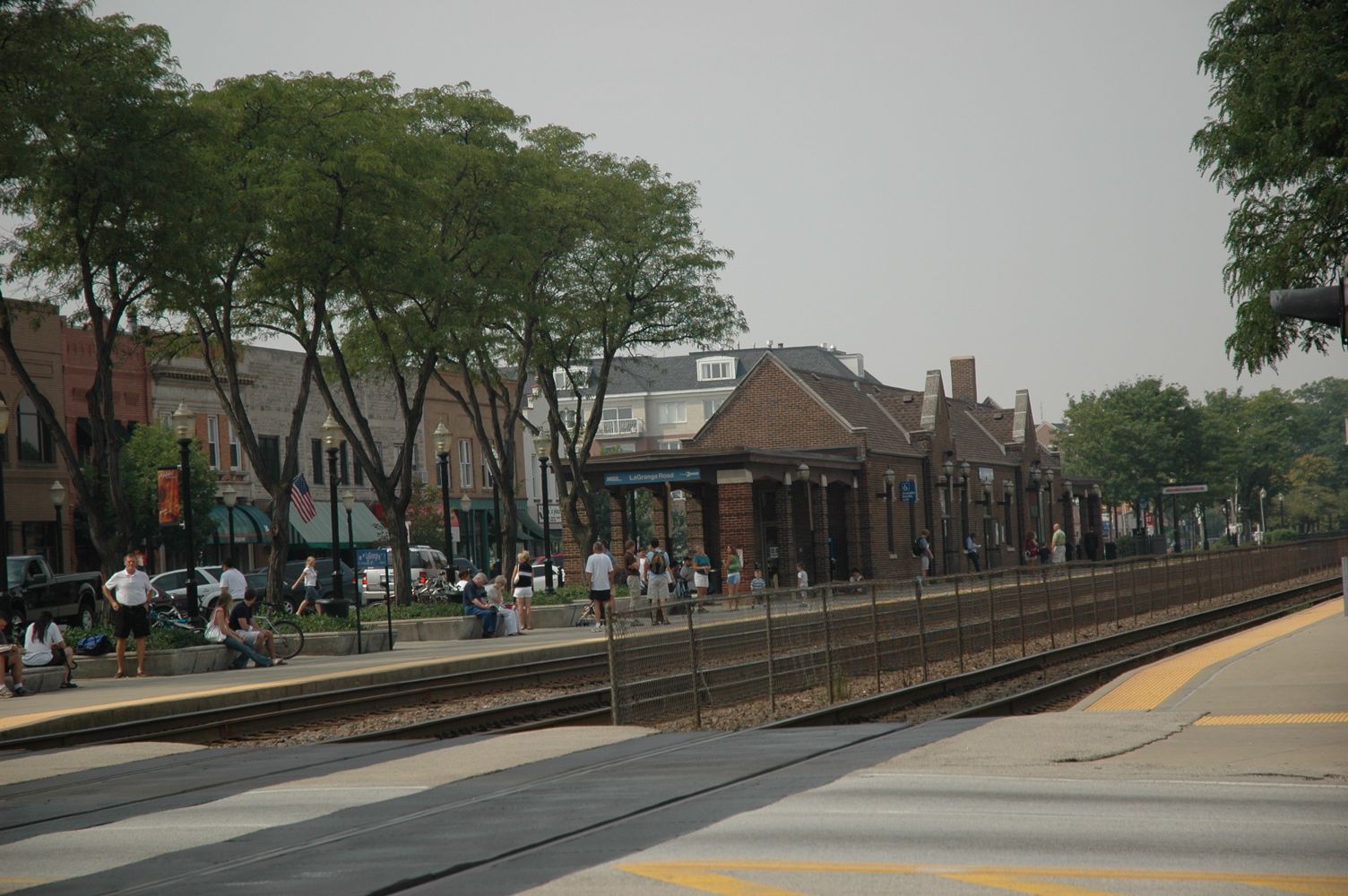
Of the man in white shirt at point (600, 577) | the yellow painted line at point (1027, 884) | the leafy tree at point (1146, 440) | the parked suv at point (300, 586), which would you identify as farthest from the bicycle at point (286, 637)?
the leafy tree at point (1146, 440)

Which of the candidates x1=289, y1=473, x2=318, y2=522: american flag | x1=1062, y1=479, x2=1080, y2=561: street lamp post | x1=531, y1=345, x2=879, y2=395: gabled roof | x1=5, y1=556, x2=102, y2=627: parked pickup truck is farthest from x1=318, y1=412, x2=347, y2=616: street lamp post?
x1=531, y1=345, x2=879, y2=395: gabled roof

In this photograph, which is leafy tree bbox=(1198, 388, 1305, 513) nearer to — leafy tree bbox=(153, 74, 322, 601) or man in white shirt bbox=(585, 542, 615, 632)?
man in white shirt bbox=(585, 542, 615, 632)

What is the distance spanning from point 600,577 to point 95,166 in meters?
11.9

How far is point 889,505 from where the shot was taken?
5344 centimetres

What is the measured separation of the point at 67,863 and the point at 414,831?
1.67 metres

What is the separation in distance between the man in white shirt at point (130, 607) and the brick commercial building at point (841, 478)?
831 inches

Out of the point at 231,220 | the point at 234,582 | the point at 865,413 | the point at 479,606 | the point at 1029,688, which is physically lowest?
the point at 1029,688

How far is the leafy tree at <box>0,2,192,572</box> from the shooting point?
21.3 meters

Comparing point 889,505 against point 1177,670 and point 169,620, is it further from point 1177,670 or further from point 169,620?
point 1177,670

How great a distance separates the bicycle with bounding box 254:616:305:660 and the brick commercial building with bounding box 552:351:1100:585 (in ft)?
56.9

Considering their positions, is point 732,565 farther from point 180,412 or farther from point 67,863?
point 67,863

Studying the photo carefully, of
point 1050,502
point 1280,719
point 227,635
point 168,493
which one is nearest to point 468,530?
point 168,493

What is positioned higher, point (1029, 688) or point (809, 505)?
point (809, 505)

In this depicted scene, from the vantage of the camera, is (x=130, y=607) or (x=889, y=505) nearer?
(x=130, y=607)
